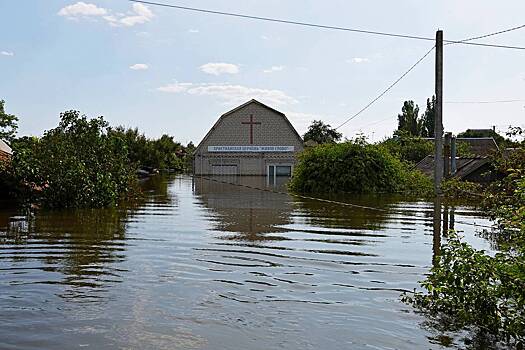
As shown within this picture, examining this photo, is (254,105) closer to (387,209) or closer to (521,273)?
(387,209)

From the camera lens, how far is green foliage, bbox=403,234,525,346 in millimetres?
6250

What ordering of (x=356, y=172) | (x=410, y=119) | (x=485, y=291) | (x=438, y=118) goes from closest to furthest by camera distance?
1. (x=485, y=291)
2. (x=438, y=118)
3. (x=356, y=172)
4. (x=410, y=119)

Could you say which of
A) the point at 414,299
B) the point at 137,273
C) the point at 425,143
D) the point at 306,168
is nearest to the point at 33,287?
the point at 137,273

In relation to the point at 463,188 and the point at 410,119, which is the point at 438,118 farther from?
the point at 410,119

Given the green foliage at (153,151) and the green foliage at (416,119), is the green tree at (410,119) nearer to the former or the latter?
Answer: the green foliage at (416,119)

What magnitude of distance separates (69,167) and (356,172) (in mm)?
15102

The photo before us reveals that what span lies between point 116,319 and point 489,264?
4.10m

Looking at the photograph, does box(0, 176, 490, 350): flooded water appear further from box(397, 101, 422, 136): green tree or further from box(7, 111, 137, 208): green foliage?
box(397, 101, 422, 136): green tree

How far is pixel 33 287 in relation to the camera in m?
8.62

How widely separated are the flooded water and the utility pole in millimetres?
2879

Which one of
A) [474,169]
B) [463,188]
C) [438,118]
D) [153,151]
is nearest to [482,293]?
[463,188]

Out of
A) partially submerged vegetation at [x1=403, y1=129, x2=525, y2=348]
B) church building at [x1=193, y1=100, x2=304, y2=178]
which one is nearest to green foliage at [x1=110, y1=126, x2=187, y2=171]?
church building at [x1=193, y1=100, x2=304, y2=178]

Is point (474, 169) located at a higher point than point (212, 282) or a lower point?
higher

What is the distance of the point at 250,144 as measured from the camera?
227 ft
